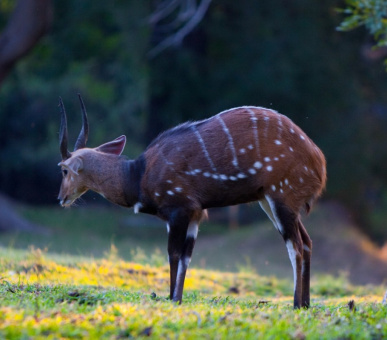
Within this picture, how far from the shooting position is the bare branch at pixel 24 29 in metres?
17.8

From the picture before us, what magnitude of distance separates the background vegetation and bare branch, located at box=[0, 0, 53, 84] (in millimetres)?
4031

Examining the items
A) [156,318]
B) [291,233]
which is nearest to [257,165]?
[291,233]

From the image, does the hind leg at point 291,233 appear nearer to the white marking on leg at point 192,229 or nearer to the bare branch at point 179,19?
the white marking on leg at point 192,229

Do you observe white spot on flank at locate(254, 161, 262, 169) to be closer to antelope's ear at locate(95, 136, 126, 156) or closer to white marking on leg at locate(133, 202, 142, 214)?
white marking on leg at locate(133, 202, 142, 214)

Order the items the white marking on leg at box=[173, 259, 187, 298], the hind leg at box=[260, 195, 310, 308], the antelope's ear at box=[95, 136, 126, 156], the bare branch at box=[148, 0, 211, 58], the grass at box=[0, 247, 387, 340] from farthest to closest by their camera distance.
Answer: the bare branch at box=[148, 0, 211, 58]
the antelope's ear at box=[95, 136, 126, 156]
the white marking on leg at box=[173, 259, 187, 298]
the hind leg at box=[260, 195, 310, 308]
the grass at box=[0, 247, 387, 340]

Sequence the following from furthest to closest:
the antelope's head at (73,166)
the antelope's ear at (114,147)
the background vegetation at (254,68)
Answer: the background vegetation at (254,68), the antelope's ear at (114,147), the antelope's head at (73,166)

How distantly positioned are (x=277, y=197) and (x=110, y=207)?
2181cm

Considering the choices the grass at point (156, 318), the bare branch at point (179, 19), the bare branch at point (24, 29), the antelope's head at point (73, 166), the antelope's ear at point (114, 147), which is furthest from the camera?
the bare branch at point (179, 19)

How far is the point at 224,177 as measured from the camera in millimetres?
7316

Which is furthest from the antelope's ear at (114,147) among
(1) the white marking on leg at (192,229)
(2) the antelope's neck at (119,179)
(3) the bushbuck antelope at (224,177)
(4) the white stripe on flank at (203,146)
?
(1) the white marking on leg at (192,229)

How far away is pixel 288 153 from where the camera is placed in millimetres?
7391

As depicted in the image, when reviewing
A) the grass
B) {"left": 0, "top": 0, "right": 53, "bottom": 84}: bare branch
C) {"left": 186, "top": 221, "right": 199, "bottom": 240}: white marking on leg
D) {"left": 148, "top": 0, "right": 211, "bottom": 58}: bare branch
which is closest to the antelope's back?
{"left": 186, "top": 221, "right": 199, "bottom": 240}: white marking on leg

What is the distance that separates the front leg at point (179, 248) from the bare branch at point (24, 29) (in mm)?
11568

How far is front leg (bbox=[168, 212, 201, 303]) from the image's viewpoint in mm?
7309
